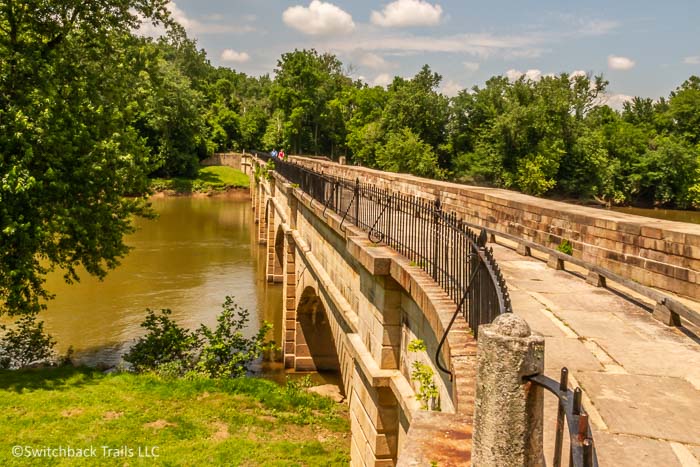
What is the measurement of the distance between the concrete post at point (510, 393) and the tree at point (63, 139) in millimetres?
10377

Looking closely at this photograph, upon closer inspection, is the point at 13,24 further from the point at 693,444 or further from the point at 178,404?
the point at 693,444

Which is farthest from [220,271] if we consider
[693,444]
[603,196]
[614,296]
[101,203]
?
[603,196]

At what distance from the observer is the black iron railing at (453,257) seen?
2.32 meters

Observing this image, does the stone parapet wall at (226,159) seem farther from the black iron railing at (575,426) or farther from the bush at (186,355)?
the black iron railing at (575,426)

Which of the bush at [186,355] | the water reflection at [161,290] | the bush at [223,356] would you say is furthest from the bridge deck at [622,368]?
the water reflection at [161,290]

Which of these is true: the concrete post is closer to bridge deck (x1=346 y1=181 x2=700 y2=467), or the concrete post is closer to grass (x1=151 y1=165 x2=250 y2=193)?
bridge deck (x1=346 y1=181 x2=700 y2=467)

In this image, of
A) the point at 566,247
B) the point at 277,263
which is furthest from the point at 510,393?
the point at 277,263

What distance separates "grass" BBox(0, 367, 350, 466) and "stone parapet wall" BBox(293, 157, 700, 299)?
5.21 metres

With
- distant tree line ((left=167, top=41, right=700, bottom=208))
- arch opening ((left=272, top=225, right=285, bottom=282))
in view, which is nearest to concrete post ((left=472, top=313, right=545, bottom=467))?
arch opening ((left=272, top=225, right=285, bottom=282))

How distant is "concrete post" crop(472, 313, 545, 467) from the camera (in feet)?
8.00

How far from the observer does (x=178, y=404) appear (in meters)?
11.0

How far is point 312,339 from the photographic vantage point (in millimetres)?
16797

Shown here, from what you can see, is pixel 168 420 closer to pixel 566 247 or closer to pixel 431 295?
pixel 431 295

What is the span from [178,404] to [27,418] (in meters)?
2.48
